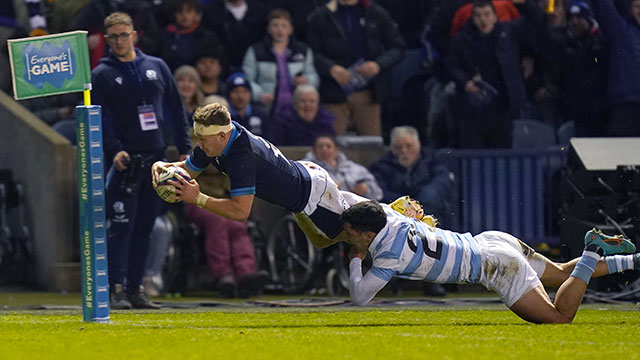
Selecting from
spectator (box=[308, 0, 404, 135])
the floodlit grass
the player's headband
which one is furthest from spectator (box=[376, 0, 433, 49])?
the player's headband

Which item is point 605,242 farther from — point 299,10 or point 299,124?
point 299,10

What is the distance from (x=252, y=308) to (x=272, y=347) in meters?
4.10

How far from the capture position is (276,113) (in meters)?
15.9

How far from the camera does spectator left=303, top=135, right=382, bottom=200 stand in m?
14.8

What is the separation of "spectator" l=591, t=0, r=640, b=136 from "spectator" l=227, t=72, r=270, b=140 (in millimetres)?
3996

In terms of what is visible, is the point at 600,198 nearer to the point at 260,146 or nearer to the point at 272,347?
the point at 260,146

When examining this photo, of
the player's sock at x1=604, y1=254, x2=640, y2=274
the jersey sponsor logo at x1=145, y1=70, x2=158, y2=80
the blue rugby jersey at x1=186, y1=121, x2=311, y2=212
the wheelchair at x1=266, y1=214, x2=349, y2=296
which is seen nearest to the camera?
the blue rugby jersey at x1=186, y1=121, x2=311, y2=212

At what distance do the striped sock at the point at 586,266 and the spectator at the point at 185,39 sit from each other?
719cm

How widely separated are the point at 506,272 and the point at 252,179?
1.97 meters

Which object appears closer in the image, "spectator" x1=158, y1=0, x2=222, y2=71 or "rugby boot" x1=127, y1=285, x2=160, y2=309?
"rugby boot" x1=127, y1=285, x2=160, y2=309

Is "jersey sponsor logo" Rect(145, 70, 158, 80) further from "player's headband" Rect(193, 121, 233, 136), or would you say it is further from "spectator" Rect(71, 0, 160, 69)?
"spectator" Rect(71, 0, 160, 69)

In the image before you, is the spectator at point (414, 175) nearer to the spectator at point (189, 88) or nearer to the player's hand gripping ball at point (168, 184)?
the spectator at point (189, 88)

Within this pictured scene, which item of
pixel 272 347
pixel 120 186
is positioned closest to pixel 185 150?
pixel 120 186

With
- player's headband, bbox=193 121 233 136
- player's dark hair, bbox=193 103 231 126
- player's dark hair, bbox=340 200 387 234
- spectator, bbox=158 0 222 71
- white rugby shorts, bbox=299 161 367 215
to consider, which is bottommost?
player's dark hair, bbox=340 200 387 234
